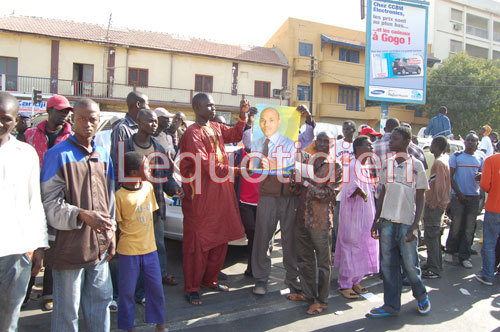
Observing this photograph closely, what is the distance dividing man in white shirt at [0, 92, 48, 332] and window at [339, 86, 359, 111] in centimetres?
3001

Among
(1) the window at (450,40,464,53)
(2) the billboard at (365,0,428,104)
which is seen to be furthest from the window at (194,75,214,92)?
(1) the window at (450,40,464,53)

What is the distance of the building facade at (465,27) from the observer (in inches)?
1364

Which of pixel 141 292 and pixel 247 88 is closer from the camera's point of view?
pixel 141 292

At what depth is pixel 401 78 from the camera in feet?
50.6

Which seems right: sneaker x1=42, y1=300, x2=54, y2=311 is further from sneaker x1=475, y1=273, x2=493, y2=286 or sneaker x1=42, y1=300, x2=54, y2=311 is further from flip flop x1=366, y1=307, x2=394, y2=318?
sneaker x1=475, y1=273, x2=493, y2=286

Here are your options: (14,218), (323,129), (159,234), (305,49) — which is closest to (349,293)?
(323,129)

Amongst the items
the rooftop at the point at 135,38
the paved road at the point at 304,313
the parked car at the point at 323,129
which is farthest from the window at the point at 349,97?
the paved road at the point at 304,313

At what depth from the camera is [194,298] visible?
13.6 ft

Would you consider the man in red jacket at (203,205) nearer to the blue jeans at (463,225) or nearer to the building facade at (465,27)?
the blue jeans at (463,225)

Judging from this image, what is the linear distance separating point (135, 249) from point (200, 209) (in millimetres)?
981

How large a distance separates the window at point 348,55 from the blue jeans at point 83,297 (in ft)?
100

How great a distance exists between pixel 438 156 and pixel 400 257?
2.26 m

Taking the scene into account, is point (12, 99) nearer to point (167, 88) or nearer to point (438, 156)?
point (438, 156)

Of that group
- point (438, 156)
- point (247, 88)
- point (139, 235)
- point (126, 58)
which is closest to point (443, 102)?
point (247, 88)
